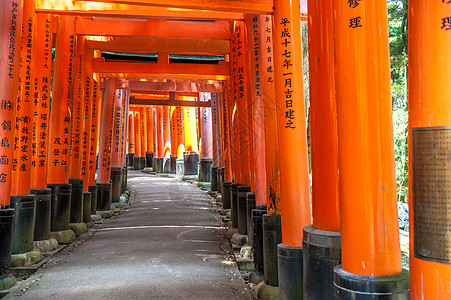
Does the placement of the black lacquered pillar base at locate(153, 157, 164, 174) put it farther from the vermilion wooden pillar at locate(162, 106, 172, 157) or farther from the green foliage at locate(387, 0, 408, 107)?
the green foliage at locate(387, 0, 408, 107)

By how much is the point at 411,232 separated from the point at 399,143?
36.9 ft

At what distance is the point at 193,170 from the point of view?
1933 centimetres

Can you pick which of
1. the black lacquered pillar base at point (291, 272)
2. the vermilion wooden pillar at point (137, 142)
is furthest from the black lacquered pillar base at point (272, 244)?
the vermilion wooden pillar at point (137, 142)

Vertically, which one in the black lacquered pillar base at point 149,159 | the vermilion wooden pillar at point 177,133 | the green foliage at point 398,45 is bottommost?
the black lacquered pillar base at point 149,159

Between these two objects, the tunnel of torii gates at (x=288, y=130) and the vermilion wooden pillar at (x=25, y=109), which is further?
the vermilion wooden pillar at (x=25, y=109)

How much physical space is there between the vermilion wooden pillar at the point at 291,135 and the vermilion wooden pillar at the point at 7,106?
9.85 feet

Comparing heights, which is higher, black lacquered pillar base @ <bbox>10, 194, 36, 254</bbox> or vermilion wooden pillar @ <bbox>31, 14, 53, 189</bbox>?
vermilion wooden pillar @ <bbox>31, 14, 53, 189</bbox>

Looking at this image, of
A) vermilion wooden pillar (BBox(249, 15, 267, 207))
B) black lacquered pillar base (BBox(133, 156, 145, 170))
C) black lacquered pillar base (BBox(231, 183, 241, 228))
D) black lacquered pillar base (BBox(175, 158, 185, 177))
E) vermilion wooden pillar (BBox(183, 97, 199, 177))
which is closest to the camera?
vermilion wooden pillar (BBox(249, 15, 267, 207))

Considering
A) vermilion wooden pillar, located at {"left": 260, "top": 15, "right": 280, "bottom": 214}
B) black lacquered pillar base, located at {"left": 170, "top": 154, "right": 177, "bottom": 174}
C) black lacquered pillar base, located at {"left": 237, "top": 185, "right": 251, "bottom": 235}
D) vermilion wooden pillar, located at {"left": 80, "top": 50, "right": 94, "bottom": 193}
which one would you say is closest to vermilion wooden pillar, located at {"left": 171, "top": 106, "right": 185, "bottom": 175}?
black lacquered pillar base, located at {"left": 170, "top": 154, "right": 177, "bottom": 174}

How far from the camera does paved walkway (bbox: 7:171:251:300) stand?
14.4ft

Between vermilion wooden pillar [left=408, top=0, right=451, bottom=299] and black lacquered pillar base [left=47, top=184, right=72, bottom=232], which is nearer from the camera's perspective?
vermilion wooden pillar [left=408, top=0, right=451, bottom=299]

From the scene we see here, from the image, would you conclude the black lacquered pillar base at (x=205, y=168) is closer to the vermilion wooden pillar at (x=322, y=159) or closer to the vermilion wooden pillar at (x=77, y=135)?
the vermilion wooden pillar at (x=77, y=135)

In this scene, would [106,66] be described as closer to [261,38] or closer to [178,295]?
[261,38]

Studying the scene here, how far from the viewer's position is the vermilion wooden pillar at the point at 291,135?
3.71 metres
